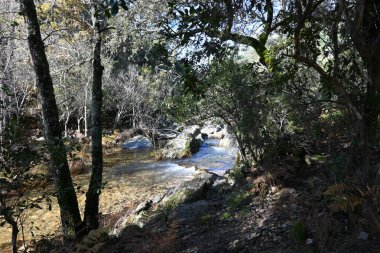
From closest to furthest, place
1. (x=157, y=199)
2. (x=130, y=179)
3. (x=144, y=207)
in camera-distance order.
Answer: (x=144, y=207) < (x=157, y=199) < (x=130, y=179)

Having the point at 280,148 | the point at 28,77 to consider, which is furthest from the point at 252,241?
the point at 28,77

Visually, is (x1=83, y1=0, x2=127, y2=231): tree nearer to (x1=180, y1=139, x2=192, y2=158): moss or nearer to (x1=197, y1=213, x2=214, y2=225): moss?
(x1=197, y1=213, x2=214, y2=225): moss

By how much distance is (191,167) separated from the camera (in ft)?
56.5

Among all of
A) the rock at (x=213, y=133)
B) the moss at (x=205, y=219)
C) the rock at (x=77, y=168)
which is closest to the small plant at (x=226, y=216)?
the moss at (x=205, y=219)

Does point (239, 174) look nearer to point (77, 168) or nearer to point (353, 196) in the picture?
point (353, 196)

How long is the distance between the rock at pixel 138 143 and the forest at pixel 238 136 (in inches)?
500

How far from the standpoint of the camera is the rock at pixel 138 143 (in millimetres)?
26891

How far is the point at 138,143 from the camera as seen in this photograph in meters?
28.1

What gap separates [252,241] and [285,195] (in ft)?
6.48

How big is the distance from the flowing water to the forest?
11 centimetres

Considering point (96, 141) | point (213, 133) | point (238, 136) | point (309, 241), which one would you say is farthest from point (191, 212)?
point (213, 133)

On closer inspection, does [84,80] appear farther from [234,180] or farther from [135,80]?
[234,180]

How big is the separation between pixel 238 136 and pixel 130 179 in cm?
729

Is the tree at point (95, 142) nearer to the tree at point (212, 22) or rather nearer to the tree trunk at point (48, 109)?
the tree trunk at point (48, 109)
